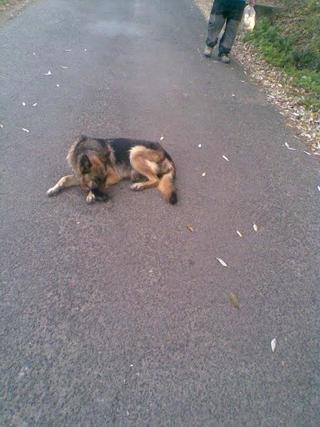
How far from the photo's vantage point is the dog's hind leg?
399 centimetres

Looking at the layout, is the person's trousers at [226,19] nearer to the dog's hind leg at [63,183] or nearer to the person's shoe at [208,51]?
the person's shoe at [208,51]

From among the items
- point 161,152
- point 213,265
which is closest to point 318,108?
point 161,152

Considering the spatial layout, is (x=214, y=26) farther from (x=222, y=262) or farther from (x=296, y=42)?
(x=222, y=262)

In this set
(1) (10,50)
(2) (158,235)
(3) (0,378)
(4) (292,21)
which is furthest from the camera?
(4) (292,21)

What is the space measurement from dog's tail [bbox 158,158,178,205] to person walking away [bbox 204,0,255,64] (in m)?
5.30

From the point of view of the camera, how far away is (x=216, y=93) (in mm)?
6980

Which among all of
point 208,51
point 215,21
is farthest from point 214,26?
point 208,51

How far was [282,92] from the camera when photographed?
24.0 ft

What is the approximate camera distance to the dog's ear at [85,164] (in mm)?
3812

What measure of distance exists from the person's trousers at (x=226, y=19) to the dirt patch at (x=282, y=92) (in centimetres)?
82

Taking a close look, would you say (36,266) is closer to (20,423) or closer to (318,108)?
(20,423)

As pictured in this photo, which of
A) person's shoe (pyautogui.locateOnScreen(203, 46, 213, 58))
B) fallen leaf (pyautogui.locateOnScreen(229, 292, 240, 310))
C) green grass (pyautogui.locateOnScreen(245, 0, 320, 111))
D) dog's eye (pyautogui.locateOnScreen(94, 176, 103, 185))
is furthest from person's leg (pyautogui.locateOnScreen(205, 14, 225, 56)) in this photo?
fallen leaf (pyautogui.locateOnScreen(229, 292, 240, 310))

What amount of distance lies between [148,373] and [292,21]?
1026cm

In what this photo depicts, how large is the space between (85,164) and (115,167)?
0.47 m
